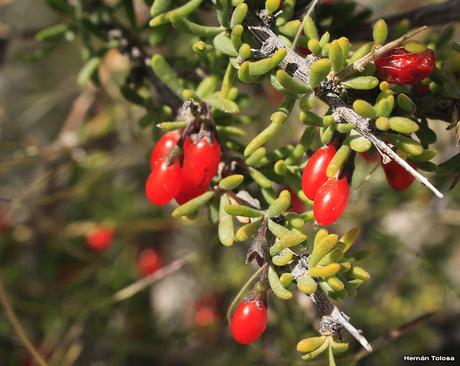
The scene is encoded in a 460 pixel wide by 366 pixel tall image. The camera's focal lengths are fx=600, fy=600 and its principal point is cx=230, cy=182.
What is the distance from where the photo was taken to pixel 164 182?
3.49 feet

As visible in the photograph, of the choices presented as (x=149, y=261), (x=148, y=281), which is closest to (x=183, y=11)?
(x=148, y=281)

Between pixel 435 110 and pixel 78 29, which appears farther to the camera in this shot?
pixel 78 29

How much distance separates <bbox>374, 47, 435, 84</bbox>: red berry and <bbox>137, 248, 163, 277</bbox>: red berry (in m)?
1.97

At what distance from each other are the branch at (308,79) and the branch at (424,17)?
0.44 meters

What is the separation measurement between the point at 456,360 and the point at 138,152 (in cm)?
145

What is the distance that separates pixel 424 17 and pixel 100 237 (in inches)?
65.5

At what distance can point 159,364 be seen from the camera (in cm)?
251

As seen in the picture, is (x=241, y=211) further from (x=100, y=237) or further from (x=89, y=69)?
(x=100, y=237)

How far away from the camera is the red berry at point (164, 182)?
1.06 m

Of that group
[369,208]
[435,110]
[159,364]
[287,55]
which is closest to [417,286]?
[369,208]

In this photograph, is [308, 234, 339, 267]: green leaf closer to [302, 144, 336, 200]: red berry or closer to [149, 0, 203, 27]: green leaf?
[302, 144, 336, 200]: red berry

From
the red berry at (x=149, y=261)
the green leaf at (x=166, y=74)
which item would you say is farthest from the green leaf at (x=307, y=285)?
the red berry at (x=149, y=261)

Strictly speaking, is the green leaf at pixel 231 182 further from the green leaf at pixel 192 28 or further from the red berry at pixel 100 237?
the red berry at pixel 100 237

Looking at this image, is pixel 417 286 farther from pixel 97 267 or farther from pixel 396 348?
pixel 97 267
